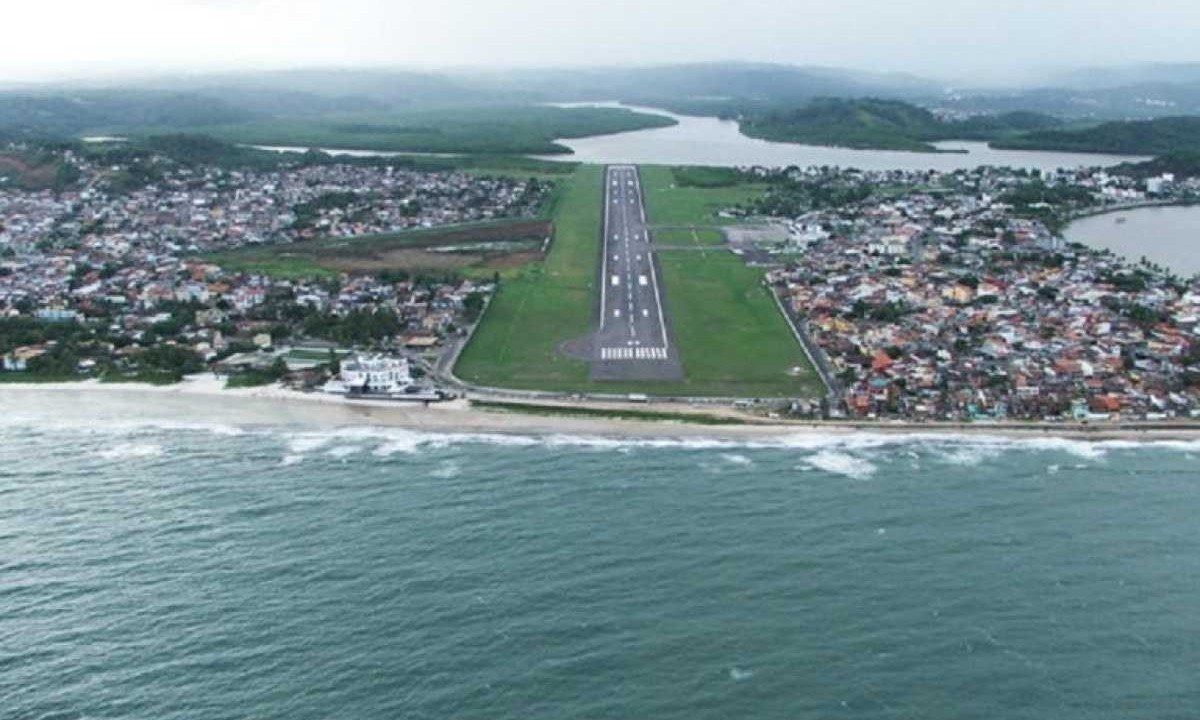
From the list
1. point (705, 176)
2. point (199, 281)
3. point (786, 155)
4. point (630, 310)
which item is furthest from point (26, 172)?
point (786, 155)

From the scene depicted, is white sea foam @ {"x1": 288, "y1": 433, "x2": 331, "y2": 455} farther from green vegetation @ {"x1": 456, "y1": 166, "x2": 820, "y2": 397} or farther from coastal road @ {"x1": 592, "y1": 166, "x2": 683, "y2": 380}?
coastal road @ {"x1": 592, "y1": 166, "x2": 683, "y2": 380}

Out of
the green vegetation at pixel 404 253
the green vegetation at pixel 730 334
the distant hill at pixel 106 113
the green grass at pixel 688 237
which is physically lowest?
the green vegetation at pixel 730 334

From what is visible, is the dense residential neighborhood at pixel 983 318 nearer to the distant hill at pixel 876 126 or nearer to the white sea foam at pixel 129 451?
the white sea foam at pixel 129 451

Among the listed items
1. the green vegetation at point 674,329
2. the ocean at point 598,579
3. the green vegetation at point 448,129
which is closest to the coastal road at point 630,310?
the green vegetation at point 674,329

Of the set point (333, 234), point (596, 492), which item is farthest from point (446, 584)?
point (333, 234)

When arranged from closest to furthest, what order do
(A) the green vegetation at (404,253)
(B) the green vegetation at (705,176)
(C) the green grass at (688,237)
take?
(A) the green vegetation at (404,253) < (C) the green grass at (688,237) < (B) the green vegetation at (705,176)

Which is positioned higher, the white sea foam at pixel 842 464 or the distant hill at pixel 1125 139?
the distant hill at pixel 1125 139

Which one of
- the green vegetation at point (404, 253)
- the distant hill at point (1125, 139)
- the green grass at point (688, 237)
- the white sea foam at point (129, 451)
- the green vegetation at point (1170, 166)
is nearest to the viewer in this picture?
the white sea foam at point (129, 451)

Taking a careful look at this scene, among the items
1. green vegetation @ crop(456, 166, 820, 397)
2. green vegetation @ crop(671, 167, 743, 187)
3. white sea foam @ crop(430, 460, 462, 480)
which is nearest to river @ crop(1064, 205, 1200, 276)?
green vegetation @ crop(456, 166, 820, 397)
